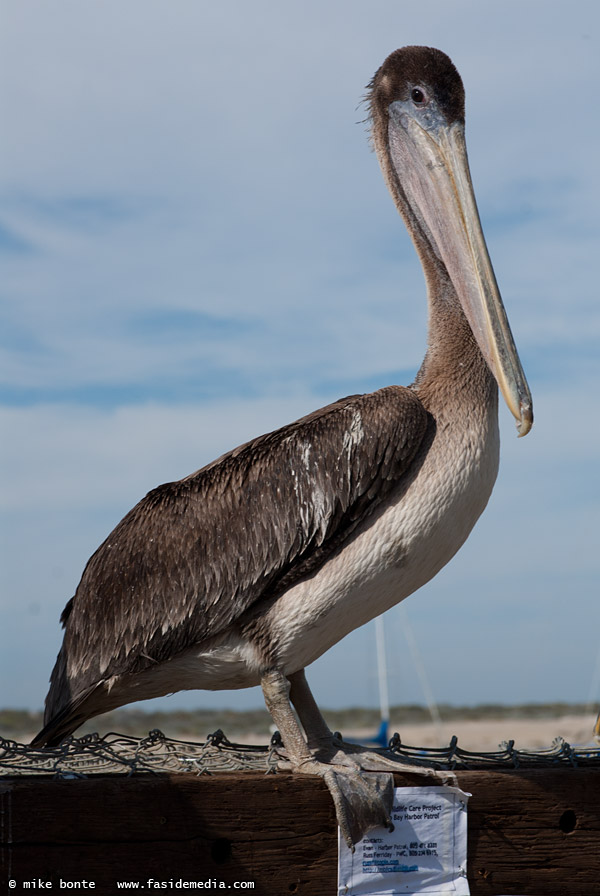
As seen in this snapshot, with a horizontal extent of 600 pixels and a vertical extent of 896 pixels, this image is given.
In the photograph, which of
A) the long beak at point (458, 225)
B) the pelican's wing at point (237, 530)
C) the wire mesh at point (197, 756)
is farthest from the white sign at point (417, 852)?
the long beak at point (458, 225)

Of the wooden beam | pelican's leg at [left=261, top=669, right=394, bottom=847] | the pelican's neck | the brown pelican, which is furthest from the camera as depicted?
the pelican's neck

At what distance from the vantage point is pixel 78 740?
3537 millimetres

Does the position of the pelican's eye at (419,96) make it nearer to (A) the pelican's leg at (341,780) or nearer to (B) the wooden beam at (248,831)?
(A) the pelican's leg at (341,780)

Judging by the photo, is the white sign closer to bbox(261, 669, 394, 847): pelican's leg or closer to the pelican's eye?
bbox(261, 669, 394, 847): pelican's leg

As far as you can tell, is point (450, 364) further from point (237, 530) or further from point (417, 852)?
point (417, 852)

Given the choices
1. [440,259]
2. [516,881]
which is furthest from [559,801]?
[440,259]

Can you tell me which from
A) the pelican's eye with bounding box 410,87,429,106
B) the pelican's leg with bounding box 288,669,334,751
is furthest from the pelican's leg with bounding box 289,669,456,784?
the pelican's eye with bounding box 410,87,429,106

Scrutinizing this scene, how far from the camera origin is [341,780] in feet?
10.6

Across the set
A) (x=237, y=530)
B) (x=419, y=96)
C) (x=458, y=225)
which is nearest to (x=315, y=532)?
(x=237, y=530)

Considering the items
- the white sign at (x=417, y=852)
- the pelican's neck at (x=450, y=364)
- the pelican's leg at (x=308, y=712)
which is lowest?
the white sign at (x=417, y=852)

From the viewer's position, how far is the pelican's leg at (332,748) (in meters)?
3.40

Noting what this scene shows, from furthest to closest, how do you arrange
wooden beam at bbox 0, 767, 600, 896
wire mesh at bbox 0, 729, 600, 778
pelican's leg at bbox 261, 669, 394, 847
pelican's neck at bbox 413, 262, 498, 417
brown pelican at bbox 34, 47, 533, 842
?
pelican's neck at bbox 413, 262, 498, 417
brown pelican at bbox 34, 47, 533, 842
wire mesh at bbox 0, 729, 600, 778
pelican's leg at bbox 261, 669, 394, 847
wooden beam at bbox 0, 767, 600, 896

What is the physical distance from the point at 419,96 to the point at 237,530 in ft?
6.75

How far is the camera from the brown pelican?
3.50m
